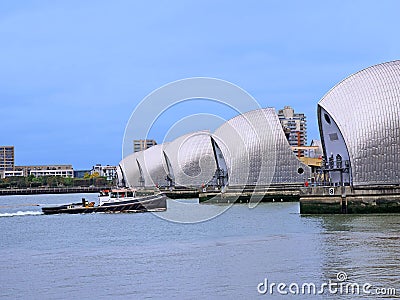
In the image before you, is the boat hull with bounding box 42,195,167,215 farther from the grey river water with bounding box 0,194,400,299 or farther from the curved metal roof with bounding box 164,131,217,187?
the curved metal roof with bounding box 164,131,217,187

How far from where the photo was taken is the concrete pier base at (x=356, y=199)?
41469mm

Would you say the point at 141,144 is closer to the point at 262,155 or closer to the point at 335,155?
the point at 262,155

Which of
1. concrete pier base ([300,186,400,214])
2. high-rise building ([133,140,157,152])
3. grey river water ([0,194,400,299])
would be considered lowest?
grey river water ([0,194,400,299])

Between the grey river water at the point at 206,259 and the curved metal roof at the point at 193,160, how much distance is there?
50.5 meters

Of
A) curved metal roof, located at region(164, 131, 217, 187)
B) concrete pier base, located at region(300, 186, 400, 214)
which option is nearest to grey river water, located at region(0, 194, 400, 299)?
concrete pier base, located at region(300, 186, 400, 214)

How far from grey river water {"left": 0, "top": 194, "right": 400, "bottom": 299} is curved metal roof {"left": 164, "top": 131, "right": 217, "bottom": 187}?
1989 inches

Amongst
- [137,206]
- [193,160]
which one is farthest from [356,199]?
[193,160]

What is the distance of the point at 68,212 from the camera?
64062 millimetres

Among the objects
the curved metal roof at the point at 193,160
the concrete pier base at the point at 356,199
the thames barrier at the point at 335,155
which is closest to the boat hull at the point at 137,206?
the thames barrier at the point at 335,155

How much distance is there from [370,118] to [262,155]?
26.7 metres

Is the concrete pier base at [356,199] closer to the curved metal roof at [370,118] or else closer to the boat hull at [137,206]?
the curved metal roof at [370,118]

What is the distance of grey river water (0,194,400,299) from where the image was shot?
2092 centimetres

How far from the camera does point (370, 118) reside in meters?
46.5

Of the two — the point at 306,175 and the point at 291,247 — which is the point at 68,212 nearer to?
the point at 306,175
